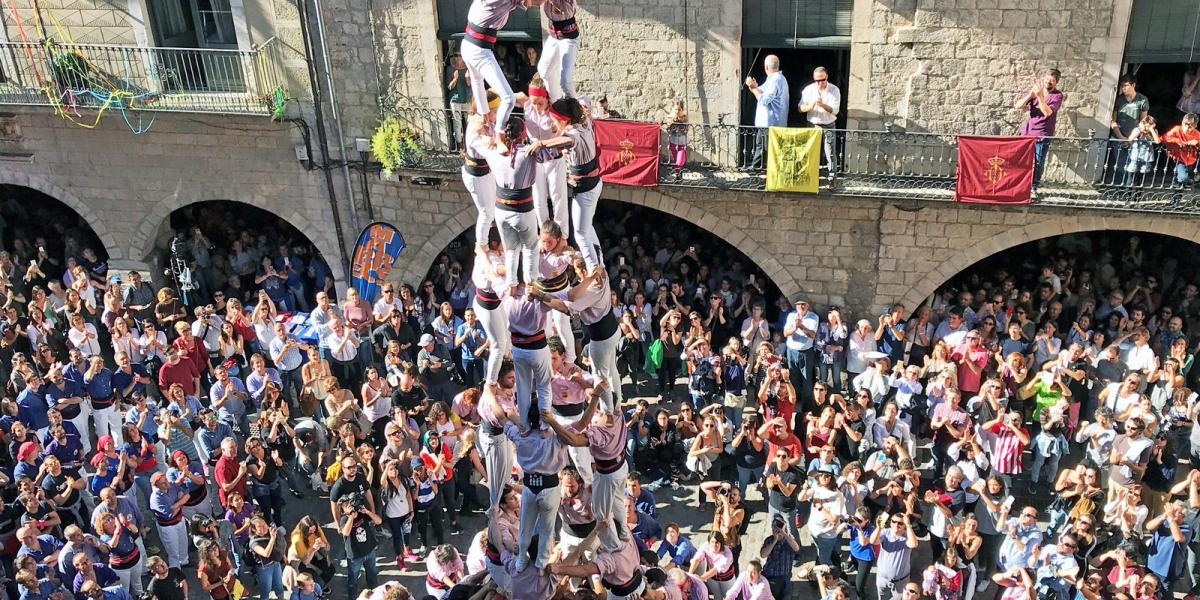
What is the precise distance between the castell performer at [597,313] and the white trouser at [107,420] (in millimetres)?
9034

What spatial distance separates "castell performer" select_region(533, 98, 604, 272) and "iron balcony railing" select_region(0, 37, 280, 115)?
10.4 meters

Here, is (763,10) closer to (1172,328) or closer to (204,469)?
(1172,328)

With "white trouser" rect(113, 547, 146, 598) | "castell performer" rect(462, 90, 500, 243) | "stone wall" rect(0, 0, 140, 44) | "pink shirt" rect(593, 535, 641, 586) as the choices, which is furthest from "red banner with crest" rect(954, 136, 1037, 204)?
"stone wall" rect(0, 0, 140, 44)

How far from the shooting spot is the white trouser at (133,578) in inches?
567

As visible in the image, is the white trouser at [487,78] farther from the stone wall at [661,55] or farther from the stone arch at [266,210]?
the stone arch at [266,210]

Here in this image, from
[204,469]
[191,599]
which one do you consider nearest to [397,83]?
[204,469]

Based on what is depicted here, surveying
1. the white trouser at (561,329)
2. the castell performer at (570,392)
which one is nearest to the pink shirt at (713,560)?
the castell performer at (570,392)

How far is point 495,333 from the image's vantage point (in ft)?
38.0

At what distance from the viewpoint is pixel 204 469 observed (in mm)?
16266

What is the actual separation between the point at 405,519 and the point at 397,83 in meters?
8.02

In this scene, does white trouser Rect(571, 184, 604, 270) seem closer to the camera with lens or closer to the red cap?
the camera with lens

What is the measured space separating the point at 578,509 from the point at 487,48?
427 centimetres

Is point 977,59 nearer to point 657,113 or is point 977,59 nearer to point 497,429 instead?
point 657,113

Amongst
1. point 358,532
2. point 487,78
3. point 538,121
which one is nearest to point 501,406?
point 538,121
